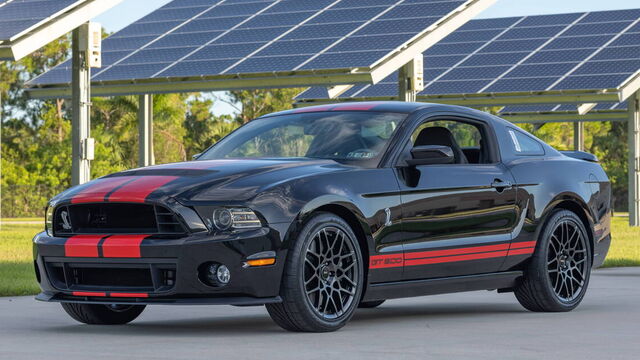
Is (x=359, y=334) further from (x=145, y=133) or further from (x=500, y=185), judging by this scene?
(x=145, y=133)

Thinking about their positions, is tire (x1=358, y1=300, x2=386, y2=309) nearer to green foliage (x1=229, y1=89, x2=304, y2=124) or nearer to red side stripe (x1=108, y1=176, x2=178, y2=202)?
red side stripe (x1=108, y1=176, x2=178, y2=202)

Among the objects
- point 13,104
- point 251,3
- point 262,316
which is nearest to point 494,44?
point 251,3

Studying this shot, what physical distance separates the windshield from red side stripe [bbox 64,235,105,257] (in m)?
1.55

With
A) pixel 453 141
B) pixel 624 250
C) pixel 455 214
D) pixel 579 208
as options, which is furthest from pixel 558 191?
pixel 624 250

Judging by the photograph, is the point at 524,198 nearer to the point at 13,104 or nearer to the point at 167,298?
the point at 167,298

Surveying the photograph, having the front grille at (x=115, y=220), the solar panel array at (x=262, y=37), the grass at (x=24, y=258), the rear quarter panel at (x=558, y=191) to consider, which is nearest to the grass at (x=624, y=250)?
the grass at (x=24, y=258)

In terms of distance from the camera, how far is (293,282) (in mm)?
8055

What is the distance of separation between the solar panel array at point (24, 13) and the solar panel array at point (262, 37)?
12.8 ft

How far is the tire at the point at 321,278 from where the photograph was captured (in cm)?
809

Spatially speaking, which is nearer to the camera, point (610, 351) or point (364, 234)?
point (610, 351)

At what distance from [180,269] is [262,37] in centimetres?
1697

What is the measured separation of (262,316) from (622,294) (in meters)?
3.67

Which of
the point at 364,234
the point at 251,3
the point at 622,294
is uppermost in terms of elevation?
the point at 251,3

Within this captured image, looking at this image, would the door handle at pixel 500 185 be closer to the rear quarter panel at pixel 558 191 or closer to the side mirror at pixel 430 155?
the rear quarter panel at pixel 558 191
